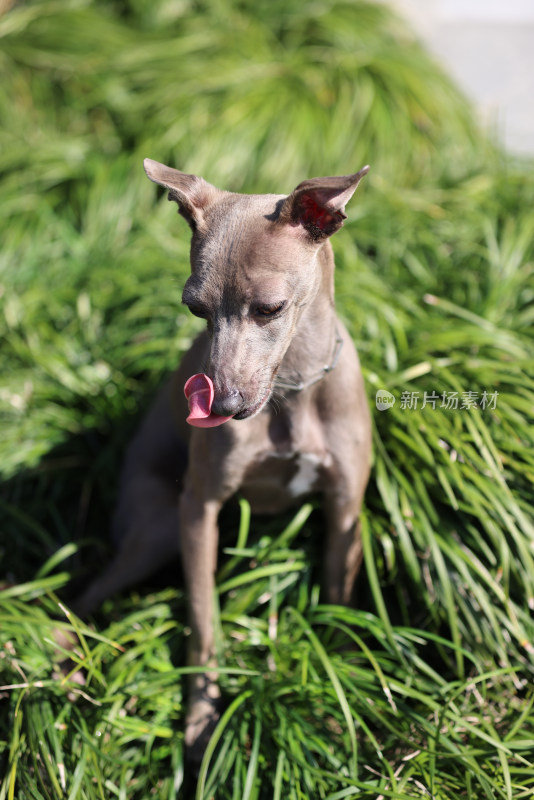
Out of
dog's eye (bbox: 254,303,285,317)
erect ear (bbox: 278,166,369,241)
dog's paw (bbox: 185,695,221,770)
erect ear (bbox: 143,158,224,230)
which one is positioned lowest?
dog's paw (bbox: 185,695,221,770)

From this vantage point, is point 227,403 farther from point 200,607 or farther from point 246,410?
point 200,607

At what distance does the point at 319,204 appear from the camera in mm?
1973

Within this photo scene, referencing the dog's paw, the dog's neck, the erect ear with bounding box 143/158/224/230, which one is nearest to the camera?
the erect ear with bounding box 143/158/224/230

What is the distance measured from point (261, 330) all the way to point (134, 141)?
11.8ft

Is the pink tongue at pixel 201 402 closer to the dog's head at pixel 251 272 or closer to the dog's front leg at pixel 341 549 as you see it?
the dog's head at pixel 251 272

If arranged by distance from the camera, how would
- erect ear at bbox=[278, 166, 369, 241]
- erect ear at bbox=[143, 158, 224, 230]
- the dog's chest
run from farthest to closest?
1. the dog's chest
2. erect ear at bbox=[143, 158, 224, 230]
3. erect ear at bbox=[278, 166, 369, 241]

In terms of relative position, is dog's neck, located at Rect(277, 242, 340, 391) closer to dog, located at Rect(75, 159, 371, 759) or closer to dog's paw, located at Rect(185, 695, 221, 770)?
dog, located at Rect(75, 159, 371, 759)

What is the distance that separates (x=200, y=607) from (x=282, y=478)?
1.85ft

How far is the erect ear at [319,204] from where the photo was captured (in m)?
1.90

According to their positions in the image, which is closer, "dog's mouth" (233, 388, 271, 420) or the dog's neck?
"dog's mouth" (233, 388, 271, 420)

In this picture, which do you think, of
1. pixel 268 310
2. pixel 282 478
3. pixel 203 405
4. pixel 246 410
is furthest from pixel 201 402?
pixel 282 478

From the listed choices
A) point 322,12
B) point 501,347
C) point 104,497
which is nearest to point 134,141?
point 322,12

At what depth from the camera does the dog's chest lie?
2506 millimetres

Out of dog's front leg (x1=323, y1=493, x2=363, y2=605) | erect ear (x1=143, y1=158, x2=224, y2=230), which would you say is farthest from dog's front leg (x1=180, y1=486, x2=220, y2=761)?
erect ear (x1=143, y1=158, x2=224, y2=230)
